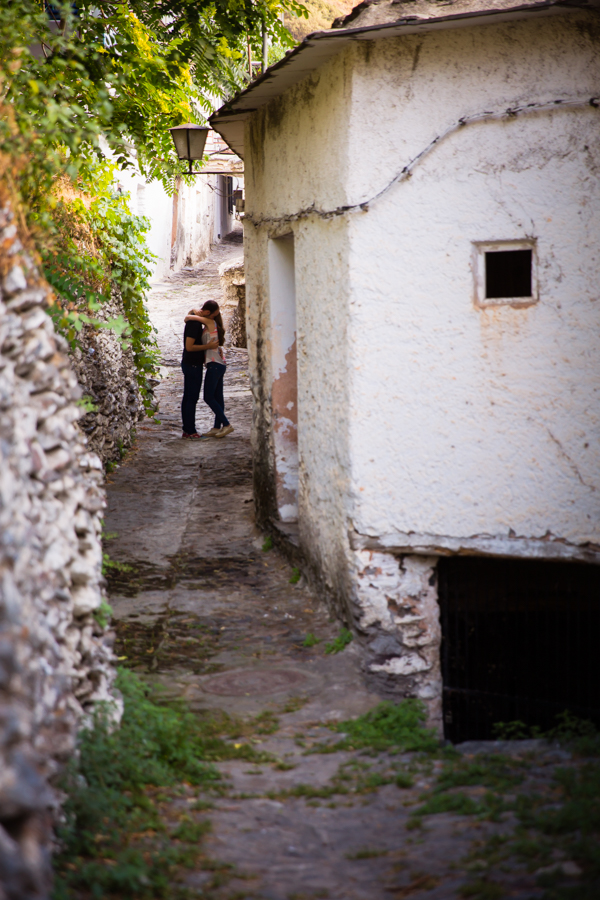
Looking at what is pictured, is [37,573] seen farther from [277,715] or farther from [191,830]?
[277,715]

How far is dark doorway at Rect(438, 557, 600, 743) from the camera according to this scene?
5.45 meters

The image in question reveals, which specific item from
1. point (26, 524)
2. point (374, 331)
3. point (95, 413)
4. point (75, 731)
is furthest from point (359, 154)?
point (95, 413)

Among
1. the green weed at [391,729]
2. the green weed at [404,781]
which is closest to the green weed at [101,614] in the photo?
the green weed at [391,729]

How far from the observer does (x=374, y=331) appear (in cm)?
512

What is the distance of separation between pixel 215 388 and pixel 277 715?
23.2ft

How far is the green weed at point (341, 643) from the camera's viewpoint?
18.1 ft

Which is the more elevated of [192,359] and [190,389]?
[192,359]

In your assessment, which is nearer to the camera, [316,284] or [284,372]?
[316,284]

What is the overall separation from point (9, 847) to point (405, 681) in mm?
3565

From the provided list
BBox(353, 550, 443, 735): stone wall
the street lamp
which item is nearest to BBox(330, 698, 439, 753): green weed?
BBox(353, 550, 443, 735): stone wall

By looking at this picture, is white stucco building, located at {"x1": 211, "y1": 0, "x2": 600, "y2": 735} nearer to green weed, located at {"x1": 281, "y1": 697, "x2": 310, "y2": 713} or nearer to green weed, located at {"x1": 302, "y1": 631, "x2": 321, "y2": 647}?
green weed, located at {"x1": 302, "y1": 631, "x2": 321, "y2": 647}

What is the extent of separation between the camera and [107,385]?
1003 centimetres

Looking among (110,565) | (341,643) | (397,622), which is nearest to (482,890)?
(397,622)

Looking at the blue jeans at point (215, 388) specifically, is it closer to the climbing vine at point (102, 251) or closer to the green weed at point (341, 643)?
the climbing vine at point (102, 251)
